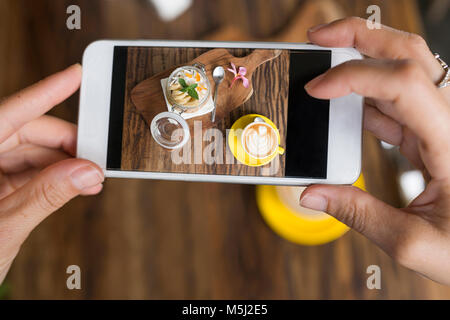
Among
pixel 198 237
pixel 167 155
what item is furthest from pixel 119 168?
pixel 198 237

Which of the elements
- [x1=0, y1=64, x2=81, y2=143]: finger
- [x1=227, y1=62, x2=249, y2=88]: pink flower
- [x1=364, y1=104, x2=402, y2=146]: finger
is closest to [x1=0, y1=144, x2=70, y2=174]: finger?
[x1=0, y1=64, x2=81, y2=143]: finger

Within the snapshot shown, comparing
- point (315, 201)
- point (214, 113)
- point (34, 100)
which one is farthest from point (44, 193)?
point (315, 201)

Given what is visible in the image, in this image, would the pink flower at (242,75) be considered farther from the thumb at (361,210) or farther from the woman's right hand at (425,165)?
the thumb at (361,210)

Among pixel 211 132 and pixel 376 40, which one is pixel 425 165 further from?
pixel 211 132

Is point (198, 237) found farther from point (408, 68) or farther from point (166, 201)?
point (408, 68)

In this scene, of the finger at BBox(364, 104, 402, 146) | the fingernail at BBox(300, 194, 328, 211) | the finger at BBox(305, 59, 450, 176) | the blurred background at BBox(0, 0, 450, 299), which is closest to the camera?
the finger at BBox(305, 59, 450, 176)

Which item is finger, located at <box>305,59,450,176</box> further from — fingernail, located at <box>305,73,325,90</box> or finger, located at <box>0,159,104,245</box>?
finger, located at <box>0,159,104,245</box>

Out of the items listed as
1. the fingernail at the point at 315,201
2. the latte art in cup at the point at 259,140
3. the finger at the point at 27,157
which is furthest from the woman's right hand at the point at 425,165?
the finger at the point at 27,157
